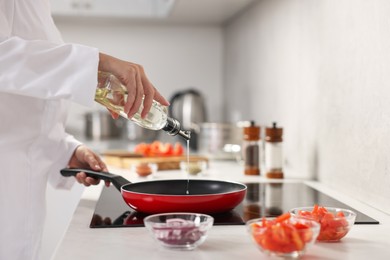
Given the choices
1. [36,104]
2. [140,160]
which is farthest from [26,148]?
[140,160]

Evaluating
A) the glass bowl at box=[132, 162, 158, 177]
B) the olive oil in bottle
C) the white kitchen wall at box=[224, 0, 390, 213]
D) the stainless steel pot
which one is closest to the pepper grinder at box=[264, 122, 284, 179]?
the white kitchen wall at box=[224, 0, 390, 213]

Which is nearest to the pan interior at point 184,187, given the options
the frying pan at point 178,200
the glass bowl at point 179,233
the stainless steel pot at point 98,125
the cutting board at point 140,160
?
the frying pan at point 178,200

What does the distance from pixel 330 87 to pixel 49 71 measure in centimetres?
82

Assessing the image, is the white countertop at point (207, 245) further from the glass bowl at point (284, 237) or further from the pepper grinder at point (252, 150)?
the pepper grinder at point (252, 150)

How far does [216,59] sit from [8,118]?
2.28m

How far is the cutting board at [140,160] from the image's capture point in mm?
1998

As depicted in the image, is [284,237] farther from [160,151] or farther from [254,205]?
[160,151]

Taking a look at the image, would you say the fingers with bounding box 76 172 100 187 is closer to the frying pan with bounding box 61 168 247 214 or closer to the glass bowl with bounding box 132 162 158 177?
the frying pan with bounding box 61 168 247 214

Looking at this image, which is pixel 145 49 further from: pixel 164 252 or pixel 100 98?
pixel 164 252

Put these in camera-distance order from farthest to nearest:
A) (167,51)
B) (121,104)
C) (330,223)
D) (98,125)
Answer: (167,51) → (98,125) → (121,104) → (330,223)

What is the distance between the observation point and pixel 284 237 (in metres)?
0.77

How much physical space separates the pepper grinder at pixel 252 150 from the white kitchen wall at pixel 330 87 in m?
0.12

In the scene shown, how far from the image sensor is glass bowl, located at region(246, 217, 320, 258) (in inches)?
30.5

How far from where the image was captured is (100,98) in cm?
113
